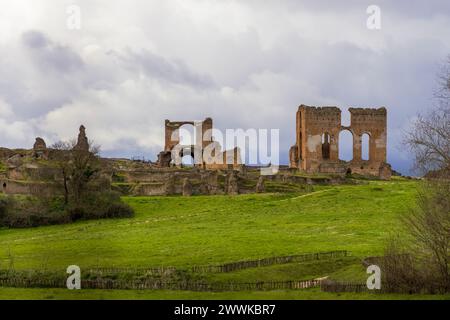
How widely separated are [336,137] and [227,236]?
6592 centimetres

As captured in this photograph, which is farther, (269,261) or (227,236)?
(227,236)

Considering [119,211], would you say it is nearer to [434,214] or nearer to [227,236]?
[227,236]

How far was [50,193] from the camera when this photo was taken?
72500 mm

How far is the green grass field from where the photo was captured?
3781cm

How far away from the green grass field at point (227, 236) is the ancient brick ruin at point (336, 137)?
1309 inches

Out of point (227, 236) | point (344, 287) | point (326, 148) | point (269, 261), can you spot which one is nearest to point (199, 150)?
point (326, 148)

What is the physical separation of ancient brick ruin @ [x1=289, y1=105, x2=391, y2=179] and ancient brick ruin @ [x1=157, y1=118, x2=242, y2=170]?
1264 cm

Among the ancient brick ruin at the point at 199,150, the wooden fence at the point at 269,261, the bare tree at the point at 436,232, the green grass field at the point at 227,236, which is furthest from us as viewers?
the ancient brick ruin at the point at 199,150

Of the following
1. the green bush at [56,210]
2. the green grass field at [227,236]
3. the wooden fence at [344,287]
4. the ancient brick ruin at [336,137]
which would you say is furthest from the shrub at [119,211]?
the ancient brick ruin at [336,137]

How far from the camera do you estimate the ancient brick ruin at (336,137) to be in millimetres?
111812

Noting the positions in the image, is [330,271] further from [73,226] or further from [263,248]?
[73,226]

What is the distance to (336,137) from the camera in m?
113

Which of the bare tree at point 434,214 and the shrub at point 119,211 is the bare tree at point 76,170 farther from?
the bare tree at point 434,214
